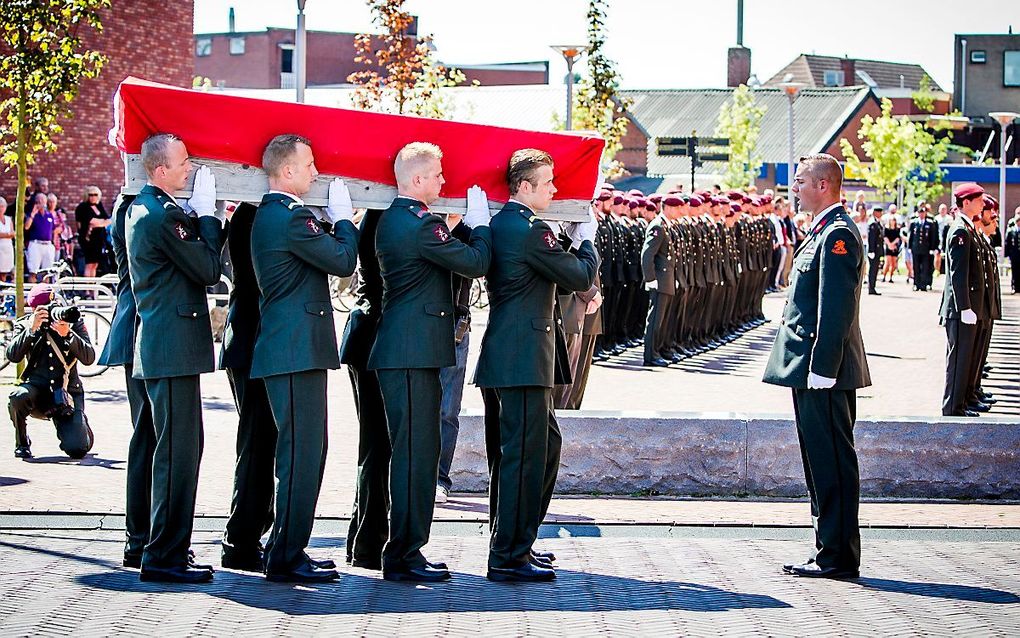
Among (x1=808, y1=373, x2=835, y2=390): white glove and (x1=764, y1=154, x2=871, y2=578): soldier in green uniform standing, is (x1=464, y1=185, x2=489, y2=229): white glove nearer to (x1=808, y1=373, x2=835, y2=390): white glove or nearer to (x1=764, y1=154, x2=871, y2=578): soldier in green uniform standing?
(x1=764, y1=154, x2=871, y2=578): soldier in green uniform standing

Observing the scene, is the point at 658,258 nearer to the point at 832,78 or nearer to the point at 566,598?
the point at 566,598

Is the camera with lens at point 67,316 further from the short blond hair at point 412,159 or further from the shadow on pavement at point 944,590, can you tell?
the shadow on pavement at point 944,590

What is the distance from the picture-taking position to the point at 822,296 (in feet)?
24.0

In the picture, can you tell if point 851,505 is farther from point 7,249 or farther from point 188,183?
point 7,249

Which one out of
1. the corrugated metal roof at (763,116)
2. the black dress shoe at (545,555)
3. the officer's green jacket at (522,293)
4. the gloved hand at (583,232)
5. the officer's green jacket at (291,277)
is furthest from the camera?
the corrugated metal roof at (763,116)

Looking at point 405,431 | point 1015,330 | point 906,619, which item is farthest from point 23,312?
point 1015,330

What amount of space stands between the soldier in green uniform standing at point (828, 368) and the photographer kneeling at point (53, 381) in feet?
17.8

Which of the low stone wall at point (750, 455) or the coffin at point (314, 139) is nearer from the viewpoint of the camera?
the coffin at point (314, 139)

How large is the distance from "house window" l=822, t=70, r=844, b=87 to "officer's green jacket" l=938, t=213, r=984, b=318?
306ft

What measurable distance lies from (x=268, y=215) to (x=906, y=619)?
131 inches

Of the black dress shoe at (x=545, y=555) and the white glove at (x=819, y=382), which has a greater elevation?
the white glove at (x=819, y=382)

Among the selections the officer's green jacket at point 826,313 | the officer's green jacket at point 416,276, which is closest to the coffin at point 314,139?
the officer's green jacket at point 416,276

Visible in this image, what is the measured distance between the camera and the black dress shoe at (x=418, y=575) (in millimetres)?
7012

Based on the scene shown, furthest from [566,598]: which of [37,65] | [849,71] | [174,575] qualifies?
[849,71]
